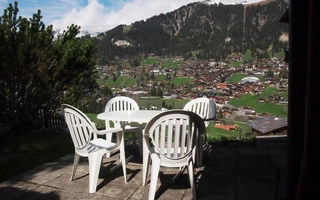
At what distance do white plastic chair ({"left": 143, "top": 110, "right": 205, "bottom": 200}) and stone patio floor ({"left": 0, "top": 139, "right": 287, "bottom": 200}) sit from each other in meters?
0.40

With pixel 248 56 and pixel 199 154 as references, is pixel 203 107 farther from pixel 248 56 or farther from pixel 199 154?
pixel 248 56

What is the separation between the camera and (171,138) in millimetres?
2773

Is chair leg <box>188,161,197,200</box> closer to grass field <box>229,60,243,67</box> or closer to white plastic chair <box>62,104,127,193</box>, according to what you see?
white plastic chair <box>62,104,127,193</box>

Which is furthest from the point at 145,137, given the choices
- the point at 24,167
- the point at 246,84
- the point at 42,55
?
the point at 246,84

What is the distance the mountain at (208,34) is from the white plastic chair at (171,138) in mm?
42744

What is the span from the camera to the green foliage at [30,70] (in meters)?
6.19

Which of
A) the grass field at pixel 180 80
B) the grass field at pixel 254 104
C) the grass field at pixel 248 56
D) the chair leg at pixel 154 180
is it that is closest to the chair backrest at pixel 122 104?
the chair leg at pixel 154 180

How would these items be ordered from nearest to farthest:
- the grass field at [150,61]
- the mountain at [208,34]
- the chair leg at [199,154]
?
the chair leg at [199,154]
the mountain at [208,34]
the grass field at [150,61]

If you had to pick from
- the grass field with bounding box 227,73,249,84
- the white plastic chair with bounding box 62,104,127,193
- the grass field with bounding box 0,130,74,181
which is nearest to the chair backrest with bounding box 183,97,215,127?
the white plastic chair with bounding box 62,104,127,193

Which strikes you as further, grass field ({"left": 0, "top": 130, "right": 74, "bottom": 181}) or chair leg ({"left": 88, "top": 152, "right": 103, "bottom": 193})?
grass field ({"left": 0, "top": 130, "right": 74, "bottom": 181})

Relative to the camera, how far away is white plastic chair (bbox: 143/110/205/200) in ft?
9.04

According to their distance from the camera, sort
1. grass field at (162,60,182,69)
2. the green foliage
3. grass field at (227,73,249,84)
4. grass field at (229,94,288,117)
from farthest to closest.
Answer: grass field at (162,60,182,69) < grass field at (227,73,249,84) < grass field at (229,94,288,117) < the green foliage

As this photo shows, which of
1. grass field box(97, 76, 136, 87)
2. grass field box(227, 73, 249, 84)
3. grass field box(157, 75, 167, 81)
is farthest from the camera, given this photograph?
grass field box(157, 75, 167, 81)

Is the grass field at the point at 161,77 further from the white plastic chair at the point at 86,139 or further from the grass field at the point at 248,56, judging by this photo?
the white plastic chair at the point at 86,139
